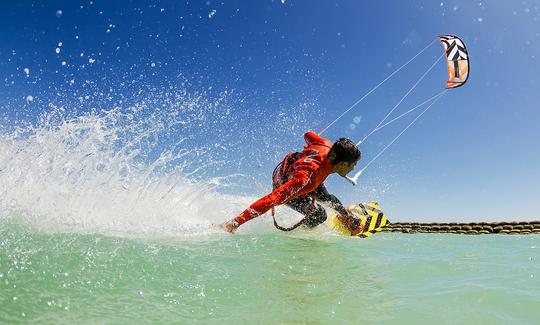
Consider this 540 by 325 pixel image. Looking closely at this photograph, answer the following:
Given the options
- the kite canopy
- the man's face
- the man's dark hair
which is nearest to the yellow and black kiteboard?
the man's face

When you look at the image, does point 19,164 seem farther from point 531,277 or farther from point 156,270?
point 531,277

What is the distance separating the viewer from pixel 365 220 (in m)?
7.86

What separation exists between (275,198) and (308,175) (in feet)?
2.11

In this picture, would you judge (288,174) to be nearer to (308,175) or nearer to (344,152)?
(308,175)

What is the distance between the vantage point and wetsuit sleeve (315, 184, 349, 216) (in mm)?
7227

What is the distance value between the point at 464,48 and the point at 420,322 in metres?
8.08

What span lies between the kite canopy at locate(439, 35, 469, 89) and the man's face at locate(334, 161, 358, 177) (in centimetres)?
398

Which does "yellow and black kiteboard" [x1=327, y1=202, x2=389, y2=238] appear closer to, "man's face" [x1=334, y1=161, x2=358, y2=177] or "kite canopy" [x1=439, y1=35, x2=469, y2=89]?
"man's face" [x1=334, y1=161, x2=358, y2=177]

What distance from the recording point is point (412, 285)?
3633 mm

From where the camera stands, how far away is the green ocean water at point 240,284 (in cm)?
266

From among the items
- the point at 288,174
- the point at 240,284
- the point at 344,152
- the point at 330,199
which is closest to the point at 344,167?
the point at 344,152

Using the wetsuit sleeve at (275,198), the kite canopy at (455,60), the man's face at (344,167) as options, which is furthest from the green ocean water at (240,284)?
the kite canopy at (455,60)

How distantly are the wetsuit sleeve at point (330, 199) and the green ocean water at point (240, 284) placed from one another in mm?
2049

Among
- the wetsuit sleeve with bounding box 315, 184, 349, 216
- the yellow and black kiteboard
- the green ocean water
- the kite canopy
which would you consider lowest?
the green ocean water
